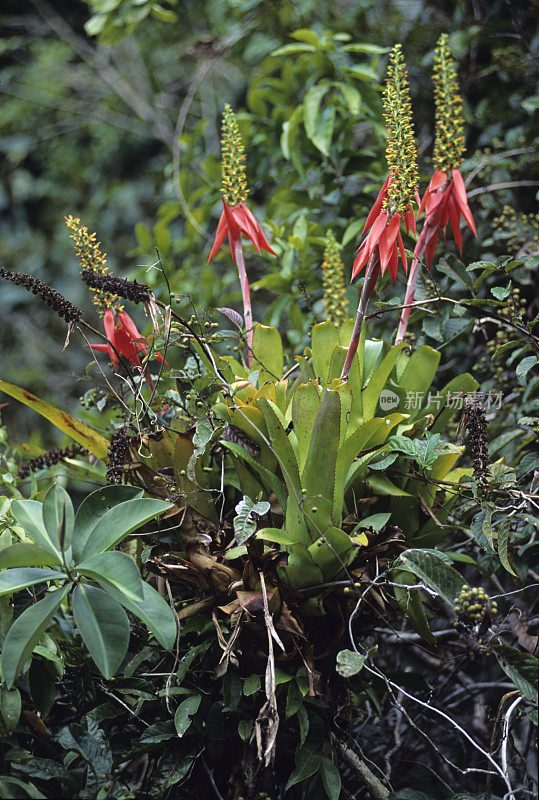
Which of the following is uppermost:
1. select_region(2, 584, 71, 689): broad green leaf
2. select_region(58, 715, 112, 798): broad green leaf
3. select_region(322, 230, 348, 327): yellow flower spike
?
select_region(322, 230, 348, 327): yellow flower spike

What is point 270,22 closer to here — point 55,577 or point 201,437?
point 201,437

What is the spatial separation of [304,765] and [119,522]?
28 cm

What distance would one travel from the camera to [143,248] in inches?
57.7

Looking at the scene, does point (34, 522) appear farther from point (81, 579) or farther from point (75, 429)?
point (75, 429)

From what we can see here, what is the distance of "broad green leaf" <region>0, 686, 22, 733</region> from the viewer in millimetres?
558

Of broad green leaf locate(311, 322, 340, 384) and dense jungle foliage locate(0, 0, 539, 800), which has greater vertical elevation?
broad green leaf locate(311, 322, 340, 384)

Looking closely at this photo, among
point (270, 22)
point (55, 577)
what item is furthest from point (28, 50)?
point (55, 577)

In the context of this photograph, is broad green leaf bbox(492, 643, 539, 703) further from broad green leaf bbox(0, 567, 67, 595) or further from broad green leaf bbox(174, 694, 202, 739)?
broad green leaf bbox(0, 567, 67, 595)

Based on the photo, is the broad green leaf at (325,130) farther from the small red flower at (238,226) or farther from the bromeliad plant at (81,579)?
the bromeliad plant at (81,579)

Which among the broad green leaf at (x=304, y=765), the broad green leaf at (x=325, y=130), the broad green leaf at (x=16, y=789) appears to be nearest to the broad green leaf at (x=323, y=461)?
the broad green leaf at (x=304, y=765)

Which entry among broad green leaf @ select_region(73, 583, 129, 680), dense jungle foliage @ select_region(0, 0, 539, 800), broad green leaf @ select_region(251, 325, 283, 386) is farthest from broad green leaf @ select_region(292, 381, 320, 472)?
broad green leaf @ select_region(73, 583, 129, 680)

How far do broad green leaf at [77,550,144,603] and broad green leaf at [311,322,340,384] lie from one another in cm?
30

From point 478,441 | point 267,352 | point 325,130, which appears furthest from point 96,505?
point 325,130

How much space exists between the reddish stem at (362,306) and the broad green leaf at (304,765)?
36cm
